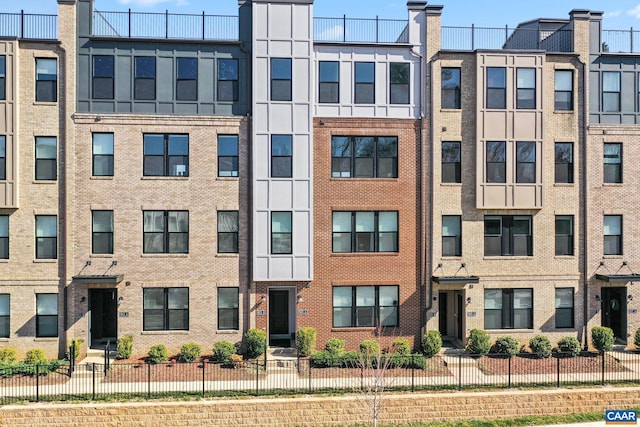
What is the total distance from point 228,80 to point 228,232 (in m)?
6.30

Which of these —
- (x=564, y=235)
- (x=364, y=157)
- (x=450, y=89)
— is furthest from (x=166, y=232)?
(x=564, y=235)

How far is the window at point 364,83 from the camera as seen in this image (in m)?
22.2

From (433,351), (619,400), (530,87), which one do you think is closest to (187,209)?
(433,351)

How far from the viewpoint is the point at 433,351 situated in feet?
70.5

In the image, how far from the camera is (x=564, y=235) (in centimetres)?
2306

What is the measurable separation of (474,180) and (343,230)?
19.6ft

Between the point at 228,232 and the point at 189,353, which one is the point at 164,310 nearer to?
the point at 189,353

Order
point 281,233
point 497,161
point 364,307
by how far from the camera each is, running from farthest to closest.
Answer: point 497,161 < point 364,307 < point 281,233

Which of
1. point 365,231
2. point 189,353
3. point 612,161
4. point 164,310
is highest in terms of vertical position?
point 612,161

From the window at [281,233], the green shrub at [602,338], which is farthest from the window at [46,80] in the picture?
the green shrub at [602,338]

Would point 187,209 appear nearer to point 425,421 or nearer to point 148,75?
point 148,75

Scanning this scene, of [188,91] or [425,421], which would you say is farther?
[188,91]

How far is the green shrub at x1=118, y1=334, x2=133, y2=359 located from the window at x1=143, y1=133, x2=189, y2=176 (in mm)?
6636

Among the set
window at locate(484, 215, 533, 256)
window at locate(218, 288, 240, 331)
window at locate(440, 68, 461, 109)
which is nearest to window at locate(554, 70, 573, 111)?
window at locate(440, 68, 461, 109)
